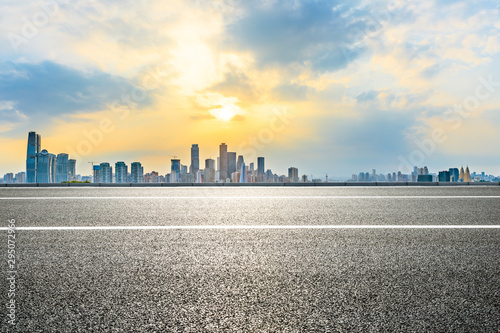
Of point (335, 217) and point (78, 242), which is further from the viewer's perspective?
point (335, 217)

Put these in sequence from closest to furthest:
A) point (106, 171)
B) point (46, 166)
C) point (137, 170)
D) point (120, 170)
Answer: point (106, 171), point (120, 170), point (137, 170), point (46, 166)

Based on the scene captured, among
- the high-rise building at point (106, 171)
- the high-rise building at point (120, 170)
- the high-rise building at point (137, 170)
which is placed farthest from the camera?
the high-rise building at point (137, 170)

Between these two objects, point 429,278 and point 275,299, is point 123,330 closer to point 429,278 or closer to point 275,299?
point 275,299

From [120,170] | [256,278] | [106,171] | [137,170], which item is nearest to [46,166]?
[106,171]

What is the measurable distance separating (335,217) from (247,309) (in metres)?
4.27

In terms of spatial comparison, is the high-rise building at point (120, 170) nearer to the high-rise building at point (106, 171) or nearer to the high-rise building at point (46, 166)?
the high-rise building at point (106, 171)

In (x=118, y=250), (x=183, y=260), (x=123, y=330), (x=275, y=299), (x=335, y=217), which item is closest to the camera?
(x=123, y=330)

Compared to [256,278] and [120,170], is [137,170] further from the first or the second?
[256,278]

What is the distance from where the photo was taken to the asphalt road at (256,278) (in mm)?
2316

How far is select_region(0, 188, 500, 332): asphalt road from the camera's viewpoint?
2.32 m

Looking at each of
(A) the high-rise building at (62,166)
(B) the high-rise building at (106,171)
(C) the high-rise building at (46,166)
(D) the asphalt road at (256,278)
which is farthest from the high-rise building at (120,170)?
(D) the asphalt road at (256,278)

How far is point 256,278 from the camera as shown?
10.3 feet

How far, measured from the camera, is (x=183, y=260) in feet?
12.2

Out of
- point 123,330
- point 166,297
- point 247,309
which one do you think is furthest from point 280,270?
point 123,330
